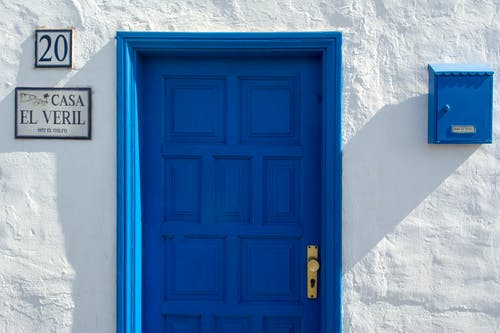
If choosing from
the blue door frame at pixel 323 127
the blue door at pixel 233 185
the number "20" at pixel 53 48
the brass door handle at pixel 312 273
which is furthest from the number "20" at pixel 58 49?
the brass door handle at pixel 312 273

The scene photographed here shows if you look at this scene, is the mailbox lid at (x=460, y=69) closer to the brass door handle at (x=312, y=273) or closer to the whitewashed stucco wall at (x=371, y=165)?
the whitewashed stucco wall at (x=371, y=165)

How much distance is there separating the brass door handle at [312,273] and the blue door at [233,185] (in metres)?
0.04

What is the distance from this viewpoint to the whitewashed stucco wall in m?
3.45

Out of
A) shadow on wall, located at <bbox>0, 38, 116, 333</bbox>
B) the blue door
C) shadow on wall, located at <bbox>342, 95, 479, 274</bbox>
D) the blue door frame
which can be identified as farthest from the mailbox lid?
shadow on wall, located at <bbox>0, 38, 116, 333</bbox>

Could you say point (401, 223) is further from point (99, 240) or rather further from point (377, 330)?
point (99, 240)

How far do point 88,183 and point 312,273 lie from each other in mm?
1360

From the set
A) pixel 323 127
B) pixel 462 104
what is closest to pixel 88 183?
pixel 323 127

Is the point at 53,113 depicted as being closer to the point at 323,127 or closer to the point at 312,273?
the point at 323,127

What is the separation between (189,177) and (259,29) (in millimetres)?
931


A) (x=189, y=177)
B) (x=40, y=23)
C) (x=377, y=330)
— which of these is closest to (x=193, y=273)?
(x=189, y=177)

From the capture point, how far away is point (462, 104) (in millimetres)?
3342

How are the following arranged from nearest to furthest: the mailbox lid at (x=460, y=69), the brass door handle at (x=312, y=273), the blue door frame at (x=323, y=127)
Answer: the mailbox lid at (x=460, y=69) < the blue door frame at (x=323, y=127) < the brass door handle at (x=312, y=273)

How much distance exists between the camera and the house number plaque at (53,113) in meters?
3.49

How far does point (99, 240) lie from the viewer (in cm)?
351
